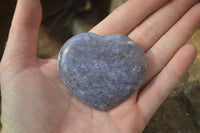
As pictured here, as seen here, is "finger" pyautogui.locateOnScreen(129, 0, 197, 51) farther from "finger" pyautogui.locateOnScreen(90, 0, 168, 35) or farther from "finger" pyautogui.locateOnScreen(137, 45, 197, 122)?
"finger" pyautogui.locateOnScreen(137, 45, 197, 122)

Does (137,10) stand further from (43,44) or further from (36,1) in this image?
(43,44)

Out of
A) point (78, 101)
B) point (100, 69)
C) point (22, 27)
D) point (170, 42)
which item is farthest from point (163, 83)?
point (22, 27)

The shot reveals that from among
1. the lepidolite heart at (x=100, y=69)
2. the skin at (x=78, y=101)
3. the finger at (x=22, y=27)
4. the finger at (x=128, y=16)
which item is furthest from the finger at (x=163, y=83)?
the finger at (x=22, y=27)

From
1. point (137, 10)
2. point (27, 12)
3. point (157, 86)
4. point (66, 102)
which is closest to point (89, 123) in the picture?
point (66, 102)

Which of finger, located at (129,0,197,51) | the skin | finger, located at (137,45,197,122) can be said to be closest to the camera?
the skin

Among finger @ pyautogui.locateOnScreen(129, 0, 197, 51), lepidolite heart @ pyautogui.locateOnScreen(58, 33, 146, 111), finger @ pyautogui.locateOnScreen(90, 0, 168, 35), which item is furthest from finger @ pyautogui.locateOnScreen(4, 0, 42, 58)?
finger @ pyautogui.locateOnScreen(129, 0, 197, 51)

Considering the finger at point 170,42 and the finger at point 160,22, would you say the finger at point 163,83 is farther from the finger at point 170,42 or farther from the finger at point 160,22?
the finger at point 160,22
